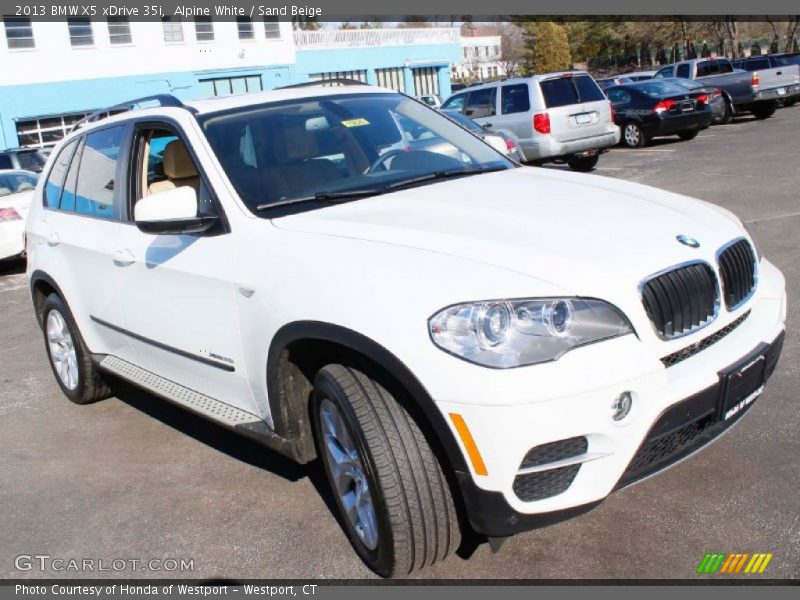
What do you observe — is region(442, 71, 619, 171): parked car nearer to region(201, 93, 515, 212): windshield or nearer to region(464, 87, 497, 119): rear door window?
region(464, 87, 497, 119): rear door window

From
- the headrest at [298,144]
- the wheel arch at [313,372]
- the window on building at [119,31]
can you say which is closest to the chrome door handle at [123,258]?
the headrest at [298,144]

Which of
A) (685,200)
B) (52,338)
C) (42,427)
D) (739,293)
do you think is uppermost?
(685,200)

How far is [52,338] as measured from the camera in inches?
228

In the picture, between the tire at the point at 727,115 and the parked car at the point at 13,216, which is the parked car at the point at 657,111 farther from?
the parked car at the point at 13,216

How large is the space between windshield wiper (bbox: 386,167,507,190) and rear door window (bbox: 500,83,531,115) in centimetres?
1161

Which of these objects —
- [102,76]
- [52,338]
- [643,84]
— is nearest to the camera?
[52,338]

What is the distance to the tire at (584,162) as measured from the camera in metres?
16.1

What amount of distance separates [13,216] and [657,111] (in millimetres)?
13802

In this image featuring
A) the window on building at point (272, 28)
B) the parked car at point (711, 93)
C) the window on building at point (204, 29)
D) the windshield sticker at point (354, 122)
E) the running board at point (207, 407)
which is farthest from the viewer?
the window on building at point (272, 28)

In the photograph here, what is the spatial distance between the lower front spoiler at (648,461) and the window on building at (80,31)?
3276cm

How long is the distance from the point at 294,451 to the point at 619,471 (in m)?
1.40

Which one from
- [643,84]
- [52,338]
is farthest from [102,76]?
[52,338]

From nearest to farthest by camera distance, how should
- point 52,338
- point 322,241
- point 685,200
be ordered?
point 322,241, point 685,200, point 52,338

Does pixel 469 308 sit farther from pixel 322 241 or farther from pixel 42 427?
pixel 42 427
